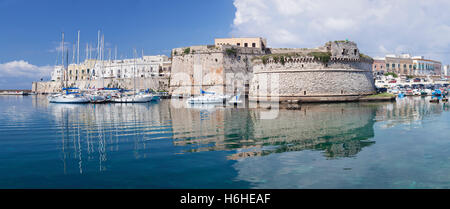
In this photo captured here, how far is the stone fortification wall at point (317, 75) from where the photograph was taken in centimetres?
2527

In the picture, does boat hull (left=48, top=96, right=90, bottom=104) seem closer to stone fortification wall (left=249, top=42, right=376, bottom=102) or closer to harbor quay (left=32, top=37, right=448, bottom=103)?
harbor quay (left=32, top=37, right=448, bottom=103)

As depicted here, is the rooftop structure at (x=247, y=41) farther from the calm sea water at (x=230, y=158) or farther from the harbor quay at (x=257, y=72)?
the calm sea water at (x=230, y=158)

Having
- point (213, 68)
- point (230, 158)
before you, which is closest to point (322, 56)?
point (213, 68)

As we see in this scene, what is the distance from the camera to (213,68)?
37.3 meters

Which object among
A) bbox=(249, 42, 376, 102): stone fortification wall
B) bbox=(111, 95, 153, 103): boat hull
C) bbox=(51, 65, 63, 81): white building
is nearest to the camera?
bbox=(249, 42, 376, 102): stone fortification wall

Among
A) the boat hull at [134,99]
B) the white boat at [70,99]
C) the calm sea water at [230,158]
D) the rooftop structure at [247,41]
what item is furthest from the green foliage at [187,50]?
the calm sea water at [230,158]

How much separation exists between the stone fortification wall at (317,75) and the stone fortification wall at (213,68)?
11138 millimetres

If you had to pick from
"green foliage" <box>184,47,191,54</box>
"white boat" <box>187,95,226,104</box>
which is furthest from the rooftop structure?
"white boat" <box>187,95,226,104</box>

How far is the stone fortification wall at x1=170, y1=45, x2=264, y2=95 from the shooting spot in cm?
3722

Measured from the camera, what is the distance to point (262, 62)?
89.2ft

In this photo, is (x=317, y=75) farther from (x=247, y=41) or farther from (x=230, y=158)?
(x=230, y=158)

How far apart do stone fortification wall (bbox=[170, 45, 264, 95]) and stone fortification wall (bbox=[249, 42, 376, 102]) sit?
1114 centimetres

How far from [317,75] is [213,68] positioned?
1479 cm

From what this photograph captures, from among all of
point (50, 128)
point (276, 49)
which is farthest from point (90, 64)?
point (50, 128)
